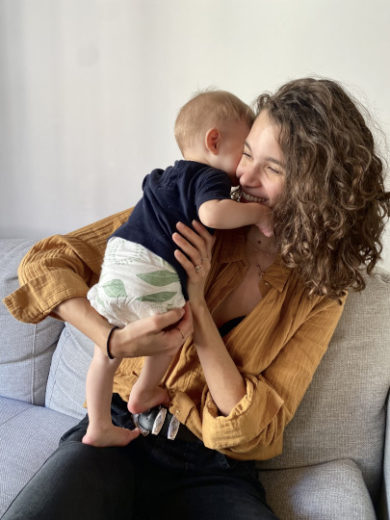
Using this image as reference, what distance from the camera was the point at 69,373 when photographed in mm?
1663

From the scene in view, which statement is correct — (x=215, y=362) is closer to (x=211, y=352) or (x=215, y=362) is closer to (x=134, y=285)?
(x=211, y=352)

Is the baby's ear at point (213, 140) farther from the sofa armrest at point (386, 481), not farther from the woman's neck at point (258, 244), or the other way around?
the sofa armrest at point (386, 481)

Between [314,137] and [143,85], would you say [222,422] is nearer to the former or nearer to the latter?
[314,137]

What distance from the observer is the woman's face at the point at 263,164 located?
3.23ft

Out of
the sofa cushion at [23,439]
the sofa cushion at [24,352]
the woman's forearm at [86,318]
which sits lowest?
the sofa cushion at [23,439]

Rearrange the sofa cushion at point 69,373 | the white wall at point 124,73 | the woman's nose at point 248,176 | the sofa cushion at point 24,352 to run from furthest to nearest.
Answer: the sofa cushion at point 24,352
the sofa cushion at point 69,373
the white wall at point 124,73
the woman's nose at point 248,176

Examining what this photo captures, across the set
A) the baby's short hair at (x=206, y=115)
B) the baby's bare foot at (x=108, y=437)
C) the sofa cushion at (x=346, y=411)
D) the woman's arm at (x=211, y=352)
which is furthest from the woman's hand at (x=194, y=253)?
the sofa cushion at (x=346, y=411)

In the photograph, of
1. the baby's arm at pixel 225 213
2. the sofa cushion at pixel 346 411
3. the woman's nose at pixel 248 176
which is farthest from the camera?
the sofa cushion at pixel 346 411

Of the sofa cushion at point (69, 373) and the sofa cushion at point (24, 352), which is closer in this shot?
the sofa cushion at point (69, 373)

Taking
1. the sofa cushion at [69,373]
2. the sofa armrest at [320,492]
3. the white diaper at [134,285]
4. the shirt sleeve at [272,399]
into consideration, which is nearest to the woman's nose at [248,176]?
the white diaper at [134,285]

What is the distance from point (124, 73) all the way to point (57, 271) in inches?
41.6

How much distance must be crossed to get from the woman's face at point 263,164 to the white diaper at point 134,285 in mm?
272

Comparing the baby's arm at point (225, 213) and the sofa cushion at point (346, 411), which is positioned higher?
the baby's arm at point (225, 213)

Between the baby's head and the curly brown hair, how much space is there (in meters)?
0.08
